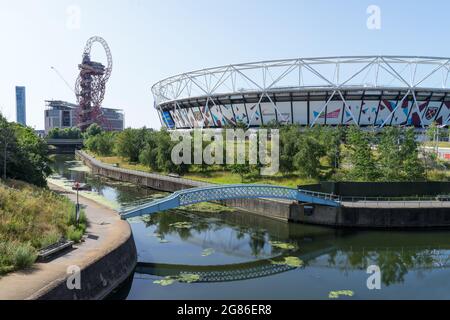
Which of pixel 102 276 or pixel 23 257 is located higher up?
pixel 23 257

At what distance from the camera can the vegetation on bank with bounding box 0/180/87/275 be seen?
43.8ft

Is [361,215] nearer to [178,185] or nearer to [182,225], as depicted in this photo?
[182,225]

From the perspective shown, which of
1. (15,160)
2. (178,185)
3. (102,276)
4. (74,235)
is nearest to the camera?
(102,276)

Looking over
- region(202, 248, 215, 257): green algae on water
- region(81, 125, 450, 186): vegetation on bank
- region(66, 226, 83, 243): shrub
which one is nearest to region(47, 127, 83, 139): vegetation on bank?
region(81, 125, 450, 186): vegetation on bank

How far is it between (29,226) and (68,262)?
320 centimetres

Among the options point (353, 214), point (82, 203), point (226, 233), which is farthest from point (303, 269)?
point (82, 203)

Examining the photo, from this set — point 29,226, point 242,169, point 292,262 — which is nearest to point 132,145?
point 242,169

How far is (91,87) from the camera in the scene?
416 ft

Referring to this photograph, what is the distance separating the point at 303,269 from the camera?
63.6 feet

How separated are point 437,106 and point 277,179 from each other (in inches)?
1834

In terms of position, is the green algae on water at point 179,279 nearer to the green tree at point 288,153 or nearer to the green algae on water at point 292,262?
the green algae on water at point 292,262

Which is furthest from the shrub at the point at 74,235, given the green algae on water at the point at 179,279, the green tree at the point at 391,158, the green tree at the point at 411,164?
the green tree at the point at 411,164

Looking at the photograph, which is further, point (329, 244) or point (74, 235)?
point (329, 244)
